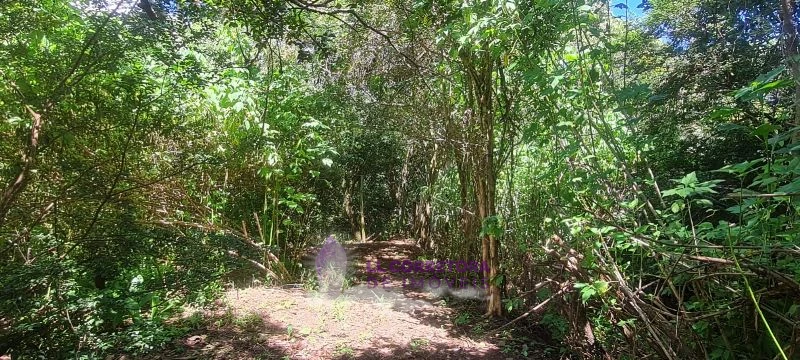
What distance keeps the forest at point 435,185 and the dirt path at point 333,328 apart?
0.08 feet

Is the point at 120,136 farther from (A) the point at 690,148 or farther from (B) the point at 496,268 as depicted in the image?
(A) the point at 690,148

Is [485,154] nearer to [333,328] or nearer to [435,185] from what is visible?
[333,328]

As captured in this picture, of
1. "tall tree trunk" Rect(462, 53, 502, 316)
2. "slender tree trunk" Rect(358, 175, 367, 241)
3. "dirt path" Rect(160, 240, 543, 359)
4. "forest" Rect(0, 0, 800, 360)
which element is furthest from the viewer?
"slender tree trunk" Rect(358, 175, 367, 241)

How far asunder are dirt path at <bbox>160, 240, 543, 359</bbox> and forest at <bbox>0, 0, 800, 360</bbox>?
0.03 m

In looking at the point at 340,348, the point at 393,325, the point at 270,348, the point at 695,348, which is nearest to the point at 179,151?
the point at 270,348

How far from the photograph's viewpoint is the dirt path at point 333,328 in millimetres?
2912

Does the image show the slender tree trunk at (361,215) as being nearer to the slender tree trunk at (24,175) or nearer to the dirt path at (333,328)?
the dirt path at (333,328)

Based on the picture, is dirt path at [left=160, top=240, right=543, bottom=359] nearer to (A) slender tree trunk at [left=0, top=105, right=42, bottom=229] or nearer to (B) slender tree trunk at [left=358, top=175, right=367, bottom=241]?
(A) slender tree trunk at [left=0, top=105, right=42, bottom=229]

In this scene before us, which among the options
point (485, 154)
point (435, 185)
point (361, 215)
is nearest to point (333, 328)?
point (485, 154)

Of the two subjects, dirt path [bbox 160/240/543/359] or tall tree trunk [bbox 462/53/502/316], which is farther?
tall tree trunk [bbox 462/53/502/316]

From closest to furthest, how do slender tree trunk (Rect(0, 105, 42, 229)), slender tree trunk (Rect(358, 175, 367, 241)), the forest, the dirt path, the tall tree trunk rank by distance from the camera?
the forest, slender tree trunk (Rect(0, 105, 42, 229)), the dirt path, the tall tree trunk, slender tree trunk (Rect(358, 175, 367, 241))

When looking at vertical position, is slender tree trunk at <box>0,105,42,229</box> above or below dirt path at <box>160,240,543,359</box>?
above

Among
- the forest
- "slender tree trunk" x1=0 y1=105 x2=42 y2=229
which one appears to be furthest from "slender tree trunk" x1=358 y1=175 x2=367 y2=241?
"slender tree trunk" x1=0 y1=105 x2=42 y2=229

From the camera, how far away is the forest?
1.69 m
